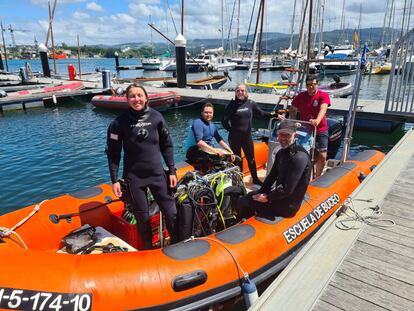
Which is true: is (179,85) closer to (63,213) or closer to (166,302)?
(63,213)

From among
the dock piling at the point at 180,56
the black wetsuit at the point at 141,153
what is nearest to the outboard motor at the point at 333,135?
the black wetsuit at the point at 141,153

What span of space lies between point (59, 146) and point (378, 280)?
10.9 m

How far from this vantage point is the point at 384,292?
7.98 ft

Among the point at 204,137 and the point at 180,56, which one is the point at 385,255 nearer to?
the point at 204,137

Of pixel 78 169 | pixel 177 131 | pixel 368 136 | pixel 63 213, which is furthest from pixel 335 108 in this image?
pixel 63 213

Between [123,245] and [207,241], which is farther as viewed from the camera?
[123,245]

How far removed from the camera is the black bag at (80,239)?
12.3 feet

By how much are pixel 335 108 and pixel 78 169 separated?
9.79 meters

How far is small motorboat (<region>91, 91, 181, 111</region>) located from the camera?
1619cm

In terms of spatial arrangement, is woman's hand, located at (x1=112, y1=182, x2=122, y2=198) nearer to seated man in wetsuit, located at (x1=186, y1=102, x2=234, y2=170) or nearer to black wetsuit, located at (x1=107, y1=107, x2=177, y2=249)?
black wetsuit, located at (x1=107, y1=107, x2=177, y2=249)

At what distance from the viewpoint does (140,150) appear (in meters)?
3.35

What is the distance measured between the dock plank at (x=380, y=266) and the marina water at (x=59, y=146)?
656 cm

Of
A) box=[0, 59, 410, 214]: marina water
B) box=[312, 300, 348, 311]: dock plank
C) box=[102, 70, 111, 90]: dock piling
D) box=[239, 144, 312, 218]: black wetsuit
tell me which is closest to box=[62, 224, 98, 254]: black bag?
box=[239, 144, 312, 218]: black wetsuit

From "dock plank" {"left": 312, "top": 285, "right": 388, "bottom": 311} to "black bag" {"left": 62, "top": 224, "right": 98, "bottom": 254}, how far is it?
262cm
